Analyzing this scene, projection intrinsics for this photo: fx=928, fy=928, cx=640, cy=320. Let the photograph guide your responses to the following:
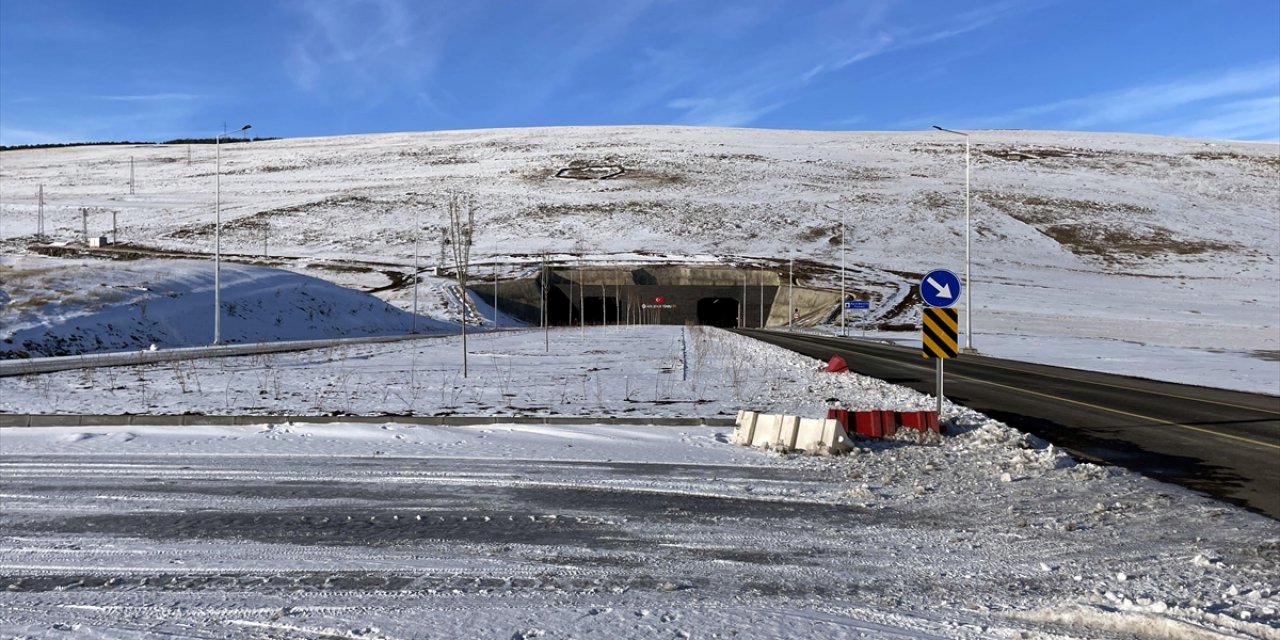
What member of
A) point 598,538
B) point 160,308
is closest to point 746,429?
point 598,538

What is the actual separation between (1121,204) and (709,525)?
103978 millimetres

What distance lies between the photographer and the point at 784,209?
304 ft

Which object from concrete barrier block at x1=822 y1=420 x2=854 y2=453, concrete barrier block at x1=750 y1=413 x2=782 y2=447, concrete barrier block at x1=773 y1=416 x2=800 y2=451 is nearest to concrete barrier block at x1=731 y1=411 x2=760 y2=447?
concrete barrier block at x1=750 y1=413 x2=782 y2=447

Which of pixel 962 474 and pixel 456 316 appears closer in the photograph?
pixel 962 474

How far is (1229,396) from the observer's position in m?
18.7

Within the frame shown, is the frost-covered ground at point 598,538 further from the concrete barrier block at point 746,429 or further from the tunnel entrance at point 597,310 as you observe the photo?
the tunnel entrance at point 597,310

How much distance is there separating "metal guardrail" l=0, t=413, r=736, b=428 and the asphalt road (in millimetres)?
5228

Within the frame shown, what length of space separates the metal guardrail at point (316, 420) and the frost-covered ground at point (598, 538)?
32 centimetres

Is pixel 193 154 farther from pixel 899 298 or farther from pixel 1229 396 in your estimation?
pixel 1229 396

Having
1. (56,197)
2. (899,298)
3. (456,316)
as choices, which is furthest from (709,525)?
(56,197)

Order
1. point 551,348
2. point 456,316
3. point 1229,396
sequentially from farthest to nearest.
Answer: point 456,316
point 551,348
point 1229,396

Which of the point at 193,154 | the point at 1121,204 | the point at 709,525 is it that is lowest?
the point at 709,525

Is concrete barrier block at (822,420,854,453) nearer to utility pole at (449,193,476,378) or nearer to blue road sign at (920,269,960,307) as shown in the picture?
blue road sign at (920,269,960,307)

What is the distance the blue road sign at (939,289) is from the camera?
44.1ft
